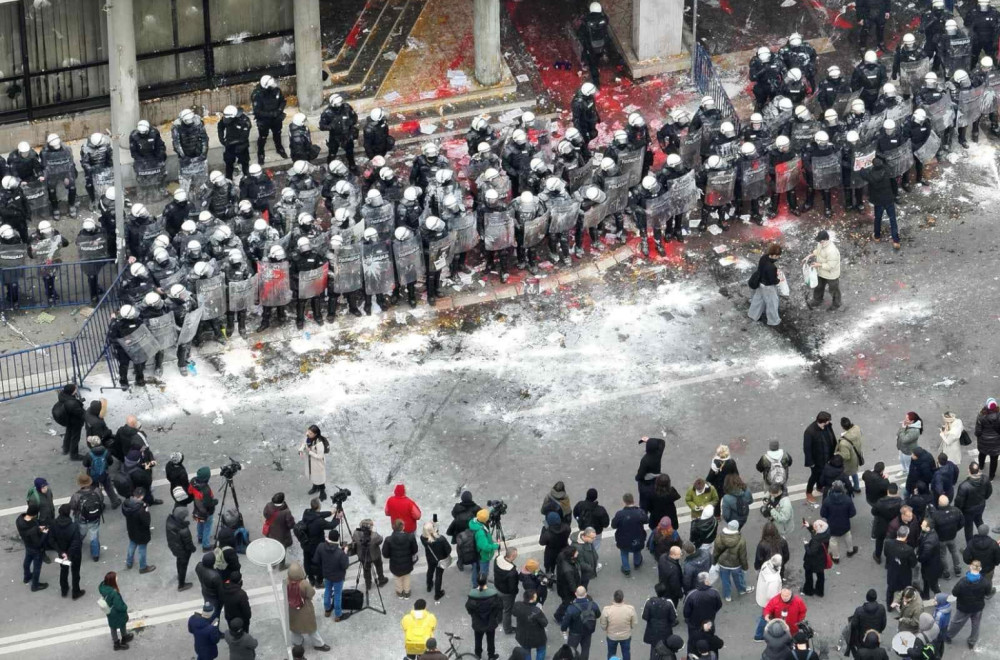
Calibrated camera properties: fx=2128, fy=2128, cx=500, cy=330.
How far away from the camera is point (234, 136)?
35.6 meters

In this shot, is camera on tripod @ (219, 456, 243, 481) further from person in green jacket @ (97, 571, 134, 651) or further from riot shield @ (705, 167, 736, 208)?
riot shield @ (705, 167, 736, 208)

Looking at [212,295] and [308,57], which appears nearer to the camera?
[212,295]

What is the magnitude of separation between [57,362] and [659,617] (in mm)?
11176

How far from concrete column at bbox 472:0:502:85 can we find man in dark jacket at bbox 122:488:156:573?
41.9 feet

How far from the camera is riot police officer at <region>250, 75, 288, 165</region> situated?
35844 millimetres

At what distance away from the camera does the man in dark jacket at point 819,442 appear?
1133 inches

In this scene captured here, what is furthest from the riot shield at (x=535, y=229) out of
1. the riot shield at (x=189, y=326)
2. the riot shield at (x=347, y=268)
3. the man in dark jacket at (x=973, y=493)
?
the man in dark jacket at (x=973, y=493)

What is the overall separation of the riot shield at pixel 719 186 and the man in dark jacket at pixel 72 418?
10855mm

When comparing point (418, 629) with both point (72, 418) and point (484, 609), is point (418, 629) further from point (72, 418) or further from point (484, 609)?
point (72, 418)

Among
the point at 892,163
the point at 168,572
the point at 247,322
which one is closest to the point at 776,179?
the point at 892,163

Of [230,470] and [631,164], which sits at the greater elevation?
[631,164]

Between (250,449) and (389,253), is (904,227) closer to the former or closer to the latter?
(389,253)

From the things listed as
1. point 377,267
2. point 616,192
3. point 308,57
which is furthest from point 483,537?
point 308,57

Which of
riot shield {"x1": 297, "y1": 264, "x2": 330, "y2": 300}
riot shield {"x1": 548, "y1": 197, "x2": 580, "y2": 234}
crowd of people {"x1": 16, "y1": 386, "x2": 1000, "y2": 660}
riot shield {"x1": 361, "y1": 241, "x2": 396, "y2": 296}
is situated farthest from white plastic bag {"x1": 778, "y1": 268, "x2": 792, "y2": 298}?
riot shield {"x1": 297, "y1": 264, "x2": 330, "y2": 300}
